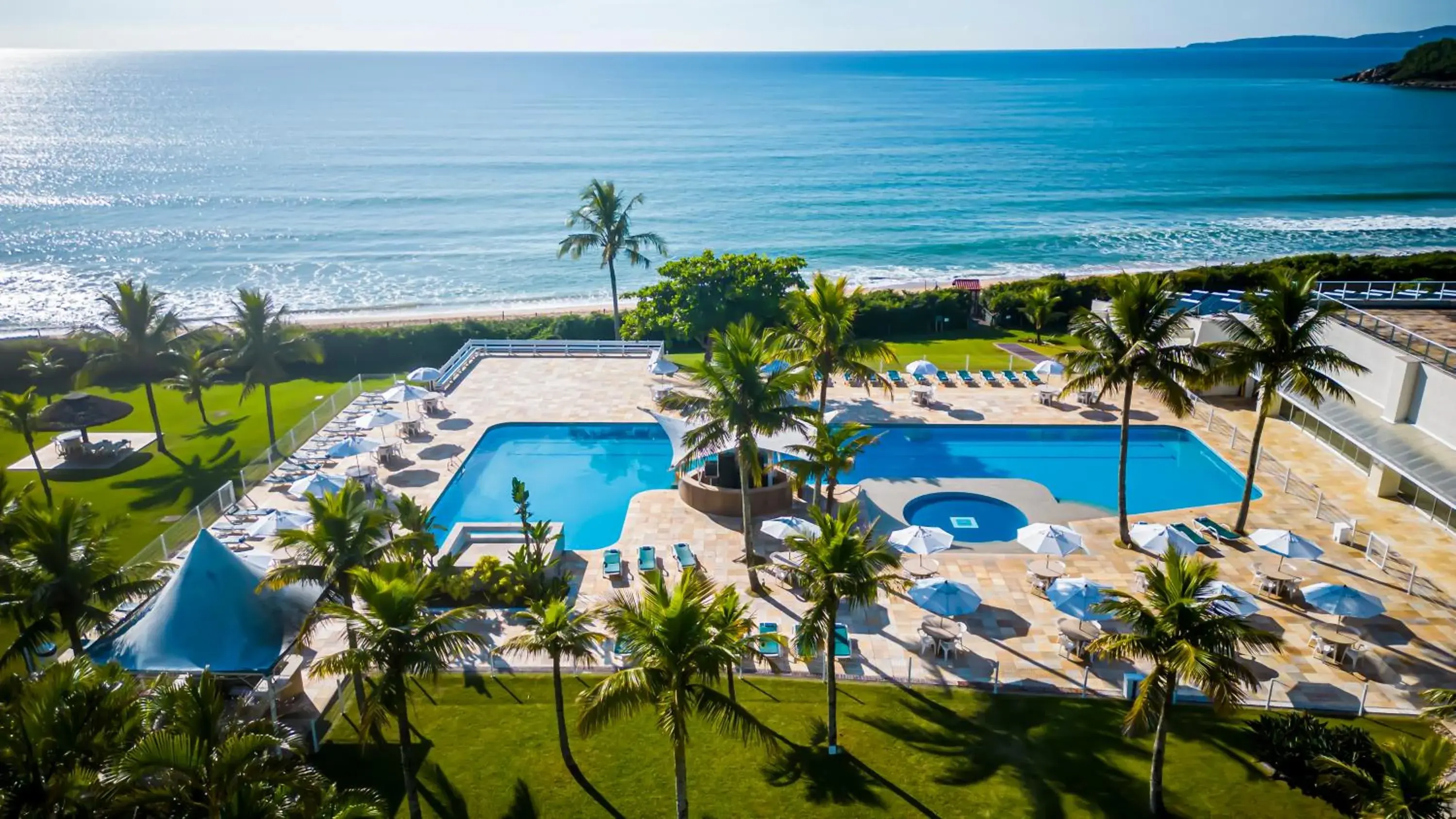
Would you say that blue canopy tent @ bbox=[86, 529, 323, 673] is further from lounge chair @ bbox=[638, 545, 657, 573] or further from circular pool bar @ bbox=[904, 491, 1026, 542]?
circular pool bar @ bbox=[904, 491, 1026, 542]

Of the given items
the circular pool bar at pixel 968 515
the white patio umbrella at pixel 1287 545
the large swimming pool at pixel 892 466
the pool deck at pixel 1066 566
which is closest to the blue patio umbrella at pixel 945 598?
the pool deck at pixel 1066 566

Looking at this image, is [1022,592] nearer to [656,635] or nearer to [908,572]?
[908,572]

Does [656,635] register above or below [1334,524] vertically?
above

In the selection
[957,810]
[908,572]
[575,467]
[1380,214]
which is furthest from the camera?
[1380,214]

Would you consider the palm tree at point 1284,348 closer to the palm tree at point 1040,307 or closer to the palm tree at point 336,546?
the palm tree at point 336,546

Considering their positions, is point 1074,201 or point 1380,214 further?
point 1074,201

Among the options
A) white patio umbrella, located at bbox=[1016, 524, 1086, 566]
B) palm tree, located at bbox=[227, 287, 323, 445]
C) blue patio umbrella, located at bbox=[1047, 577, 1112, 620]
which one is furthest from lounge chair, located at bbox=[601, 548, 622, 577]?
palm tree, located at bbox=[227, 287, 323, 445]

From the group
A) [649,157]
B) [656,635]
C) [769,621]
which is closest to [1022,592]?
[769,621]
